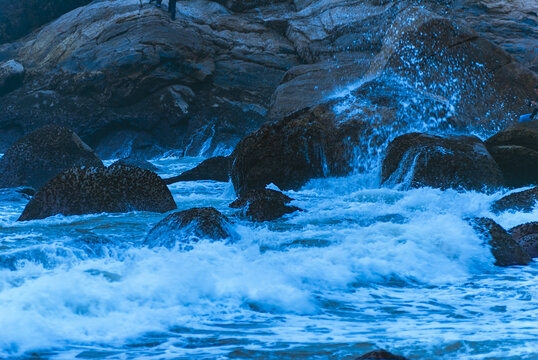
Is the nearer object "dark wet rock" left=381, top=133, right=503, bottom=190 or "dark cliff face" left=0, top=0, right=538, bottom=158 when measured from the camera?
"dark wet rock" left=381, top=133, right=503, bottom=190

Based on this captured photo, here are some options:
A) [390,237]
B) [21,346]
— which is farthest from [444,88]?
[21,346]

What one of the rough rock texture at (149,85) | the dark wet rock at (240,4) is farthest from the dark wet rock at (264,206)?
the dark wet rock at (240,4)

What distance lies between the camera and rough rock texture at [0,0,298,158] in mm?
20109

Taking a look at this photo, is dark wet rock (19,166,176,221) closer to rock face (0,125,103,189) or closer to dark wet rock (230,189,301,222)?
dark wet rock (230,189,301,222)

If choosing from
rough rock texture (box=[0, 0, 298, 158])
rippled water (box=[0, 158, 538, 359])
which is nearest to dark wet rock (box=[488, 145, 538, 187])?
rippled water (box=[0, 158, 538, 359])

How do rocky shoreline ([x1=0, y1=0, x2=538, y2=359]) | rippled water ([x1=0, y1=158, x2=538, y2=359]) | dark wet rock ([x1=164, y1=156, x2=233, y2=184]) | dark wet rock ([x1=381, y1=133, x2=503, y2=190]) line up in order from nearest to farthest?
rippled water ([x1=0, y1=158, x2=538, y2=359]) < rocky shoreline ([x1=0, y1=0, x2=538, y2=359]) < dark wet rock ([x1=381, y1=133, x2=503, y2=190]) < dark wet rock ([x1=164, y1=156, x2=233, y2=184])

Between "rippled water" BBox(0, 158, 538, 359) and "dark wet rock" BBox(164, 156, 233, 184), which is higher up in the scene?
"rippled water" BBox(0, 158, 538, 359)

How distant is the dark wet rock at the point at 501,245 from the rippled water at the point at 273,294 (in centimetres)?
11

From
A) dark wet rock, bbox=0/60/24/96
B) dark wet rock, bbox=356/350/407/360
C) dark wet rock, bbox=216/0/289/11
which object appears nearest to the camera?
dark wet rock, bbox=356/350/407/360

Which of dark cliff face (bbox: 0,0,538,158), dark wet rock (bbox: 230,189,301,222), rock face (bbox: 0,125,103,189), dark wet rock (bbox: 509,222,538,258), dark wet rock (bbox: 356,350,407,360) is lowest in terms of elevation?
dark wet rock (bbox: 509,222,538,258)

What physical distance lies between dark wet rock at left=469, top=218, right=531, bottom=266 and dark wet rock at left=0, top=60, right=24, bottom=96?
18525mm

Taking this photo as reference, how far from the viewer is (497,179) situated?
9.90m

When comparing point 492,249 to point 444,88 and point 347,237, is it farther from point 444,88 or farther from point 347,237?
point 444,88

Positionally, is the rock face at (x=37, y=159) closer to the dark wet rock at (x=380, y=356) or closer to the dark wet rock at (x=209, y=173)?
→ the dark wet rock at (x=209, y=173)
